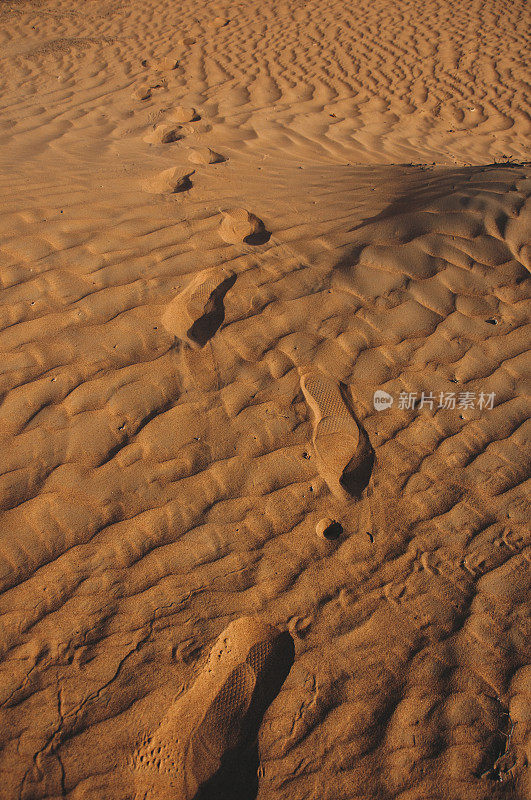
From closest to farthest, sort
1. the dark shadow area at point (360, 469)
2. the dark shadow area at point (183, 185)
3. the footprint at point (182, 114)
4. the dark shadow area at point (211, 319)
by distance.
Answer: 1. the dark shadow area at point (360, 469)
2. the dark shadow area at point (211, 319)
3. the dark shadow area at point (183, 185)
4. the footprint at point (182, 114)

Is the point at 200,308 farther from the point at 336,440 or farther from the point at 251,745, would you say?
the point at 251,745

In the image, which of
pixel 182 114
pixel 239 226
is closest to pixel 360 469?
pixel 239 226

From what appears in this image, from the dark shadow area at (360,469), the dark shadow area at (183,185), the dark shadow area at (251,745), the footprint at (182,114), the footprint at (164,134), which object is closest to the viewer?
the dark shadow area at (251,745)

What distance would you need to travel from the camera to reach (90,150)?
15.1ft

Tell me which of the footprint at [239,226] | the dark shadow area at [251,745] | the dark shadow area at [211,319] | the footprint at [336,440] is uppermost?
the footprint at [239,226]

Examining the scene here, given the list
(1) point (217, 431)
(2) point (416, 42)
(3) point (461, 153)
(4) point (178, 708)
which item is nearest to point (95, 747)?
(4) point (178, 708)

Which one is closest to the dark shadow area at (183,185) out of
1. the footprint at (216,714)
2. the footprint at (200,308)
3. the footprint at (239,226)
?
the footprint at (239,226)

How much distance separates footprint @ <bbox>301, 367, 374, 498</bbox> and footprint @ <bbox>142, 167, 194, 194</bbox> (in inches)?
80.1

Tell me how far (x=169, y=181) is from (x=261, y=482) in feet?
8.74

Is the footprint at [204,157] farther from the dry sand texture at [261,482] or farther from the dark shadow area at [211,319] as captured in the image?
the dark shadow area at [211,319]

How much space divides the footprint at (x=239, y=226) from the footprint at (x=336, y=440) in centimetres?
117

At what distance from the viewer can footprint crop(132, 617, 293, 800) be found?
4.78ft

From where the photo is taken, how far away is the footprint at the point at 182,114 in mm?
5879

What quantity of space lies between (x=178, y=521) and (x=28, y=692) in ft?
2.36
